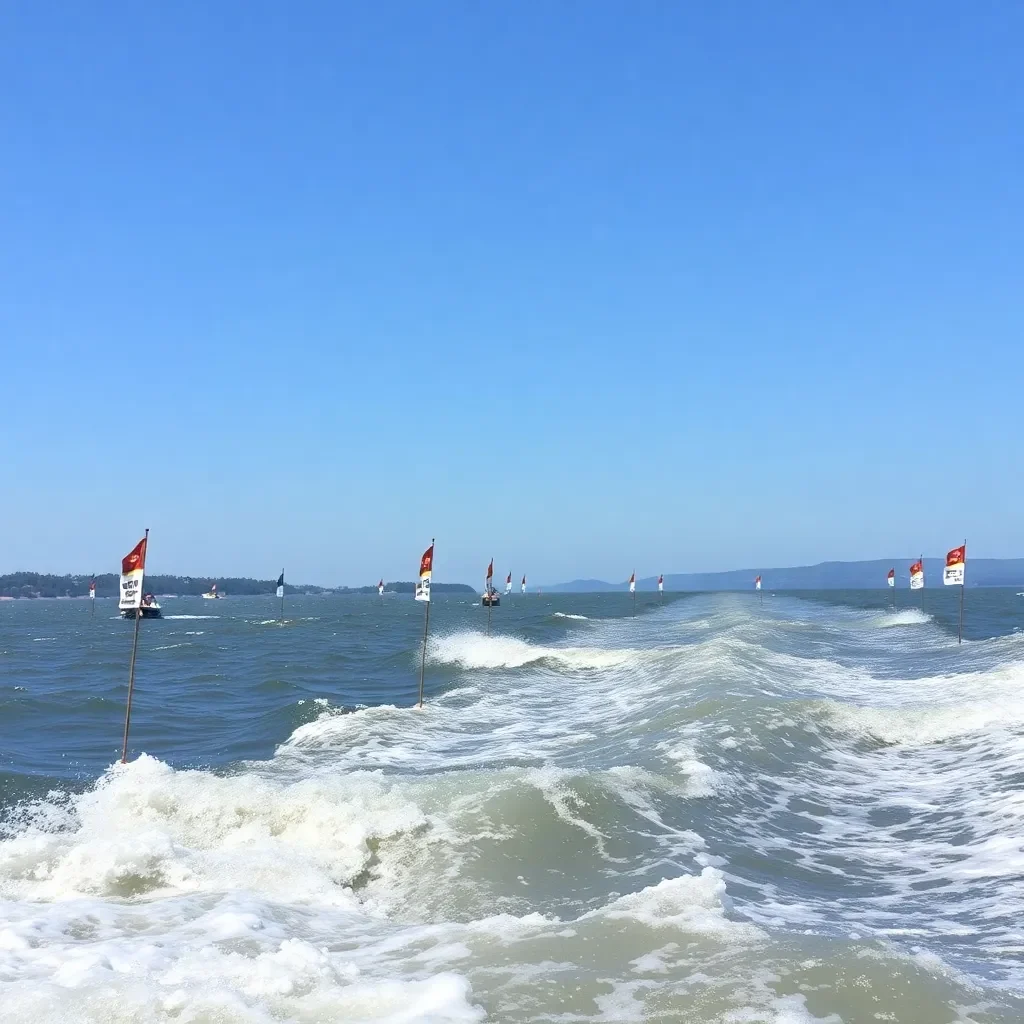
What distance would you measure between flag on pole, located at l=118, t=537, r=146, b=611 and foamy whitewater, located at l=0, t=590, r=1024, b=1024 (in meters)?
2.39

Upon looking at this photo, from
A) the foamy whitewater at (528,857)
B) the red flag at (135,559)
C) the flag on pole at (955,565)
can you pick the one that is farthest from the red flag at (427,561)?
the flag on pole at (955,565)

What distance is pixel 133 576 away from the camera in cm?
1421

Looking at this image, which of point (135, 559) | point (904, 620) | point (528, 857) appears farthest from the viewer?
point (904, 620)

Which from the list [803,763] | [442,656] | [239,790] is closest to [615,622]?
[442,656]

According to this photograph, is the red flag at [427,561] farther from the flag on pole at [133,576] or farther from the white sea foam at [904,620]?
the white sea foam at [904,620]

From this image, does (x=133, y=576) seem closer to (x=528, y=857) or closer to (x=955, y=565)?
(x=528, y=857)

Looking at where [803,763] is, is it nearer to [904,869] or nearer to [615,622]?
[904,869]

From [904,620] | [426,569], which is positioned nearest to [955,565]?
[426,569]

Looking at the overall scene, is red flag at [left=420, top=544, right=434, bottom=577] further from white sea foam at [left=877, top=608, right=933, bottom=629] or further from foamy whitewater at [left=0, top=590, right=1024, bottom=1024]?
white sea foam at [left=877, top=608, right=933, bottom=629]

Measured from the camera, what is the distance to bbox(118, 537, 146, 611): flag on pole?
1415 cm

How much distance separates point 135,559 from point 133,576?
0.85ft

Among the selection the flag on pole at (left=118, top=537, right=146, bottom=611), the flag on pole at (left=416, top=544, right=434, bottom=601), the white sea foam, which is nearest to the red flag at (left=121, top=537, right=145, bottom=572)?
the flag on pole at (left=118, top=537, right=146, bottom=611)

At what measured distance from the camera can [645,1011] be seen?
18.2ft

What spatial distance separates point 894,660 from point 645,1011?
29.2m
